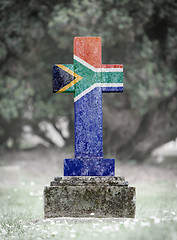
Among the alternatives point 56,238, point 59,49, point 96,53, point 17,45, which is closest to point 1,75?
point 17,45

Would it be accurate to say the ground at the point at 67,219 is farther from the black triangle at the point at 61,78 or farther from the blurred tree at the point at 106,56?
the black triangle at the point at 61,78

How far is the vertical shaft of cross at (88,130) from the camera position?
4.39 metres

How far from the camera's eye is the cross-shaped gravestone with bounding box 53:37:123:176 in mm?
4309

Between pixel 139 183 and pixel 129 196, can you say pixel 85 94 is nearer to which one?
pixel 129 196

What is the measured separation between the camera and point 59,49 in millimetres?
10352

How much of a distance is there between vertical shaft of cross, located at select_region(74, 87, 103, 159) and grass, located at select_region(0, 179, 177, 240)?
3.06 feet

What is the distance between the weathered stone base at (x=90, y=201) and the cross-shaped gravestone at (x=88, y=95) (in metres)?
0.30

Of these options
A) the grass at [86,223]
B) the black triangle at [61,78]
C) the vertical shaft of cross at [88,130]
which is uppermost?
the black triangle at [61,78]

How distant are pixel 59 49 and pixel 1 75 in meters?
2.04

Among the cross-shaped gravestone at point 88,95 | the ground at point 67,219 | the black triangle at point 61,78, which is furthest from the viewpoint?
the black triangle at point 61,78

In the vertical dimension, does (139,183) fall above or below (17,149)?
below

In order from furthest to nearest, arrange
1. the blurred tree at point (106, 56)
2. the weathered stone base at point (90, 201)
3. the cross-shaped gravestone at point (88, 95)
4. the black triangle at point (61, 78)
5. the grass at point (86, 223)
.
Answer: the blurred tree at point (106, 56), the black triangle at point (61, 78), the cross-shaped gravestone at point (88, 95), the weathered stone base at point (90, 201), the grass at point (86, 223)

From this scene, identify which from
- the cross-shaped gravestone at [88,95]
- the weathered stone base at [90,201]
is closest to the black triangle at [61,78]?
the cross-shaped gravestone at [88,95]

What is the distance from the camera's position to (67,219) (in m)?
3.92
